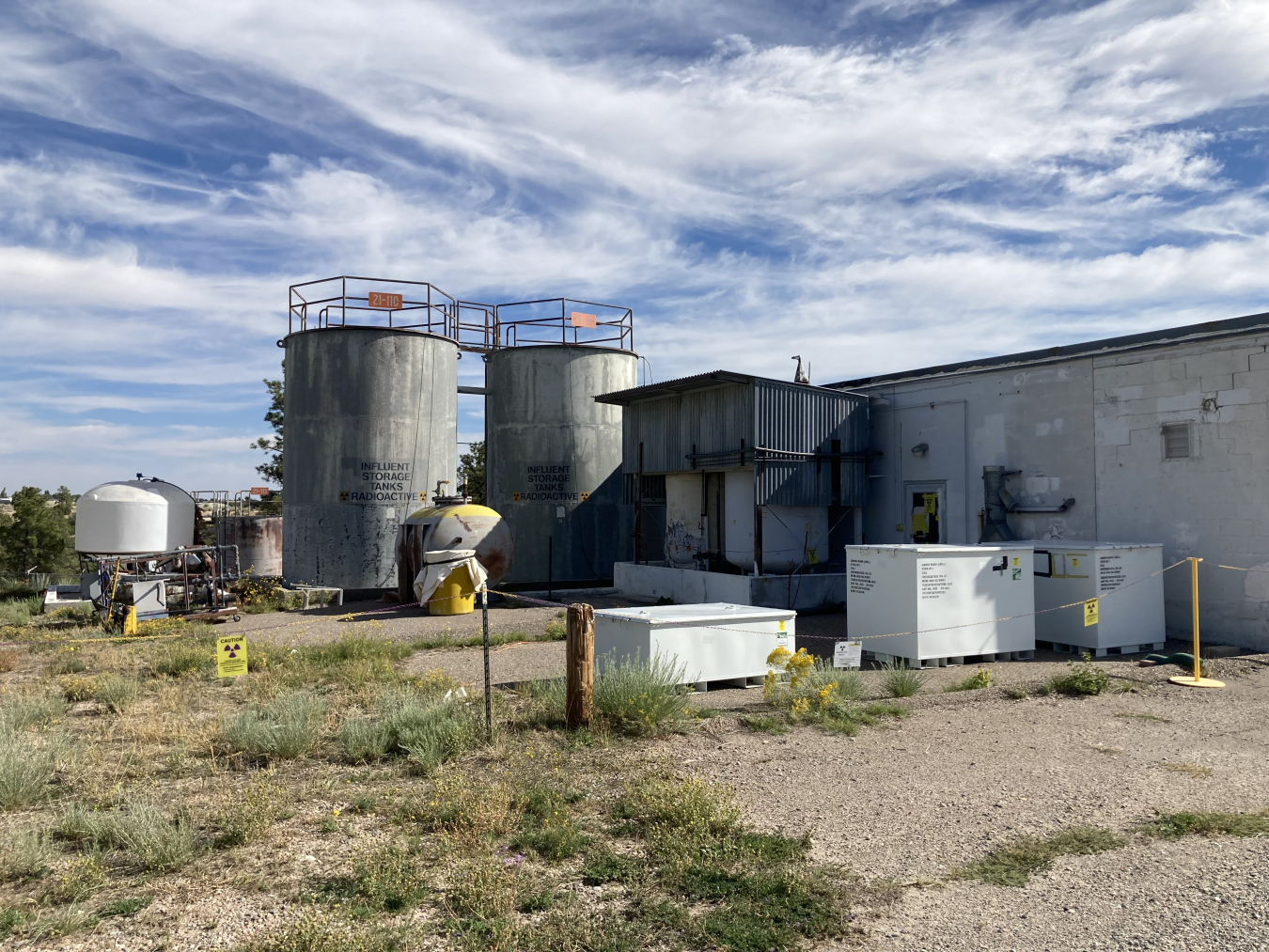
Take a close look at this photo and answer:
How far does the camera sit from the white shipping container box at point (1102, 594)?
1395cm

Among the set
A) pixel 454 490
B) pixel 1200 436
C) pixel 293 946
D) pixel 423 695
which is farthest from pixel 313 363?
pixel 293 946

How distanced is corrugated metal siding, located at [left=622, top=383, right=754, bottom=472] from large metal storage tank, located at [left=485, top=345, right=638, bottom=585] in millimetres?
2944

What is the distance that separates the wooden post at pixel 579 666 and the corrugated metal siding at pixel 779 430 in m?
10.4

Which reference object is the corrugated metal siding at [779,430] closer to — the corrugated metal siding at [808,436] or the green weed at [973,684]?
the corrugated metal siding at [808,436]

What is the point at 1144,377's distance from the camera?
1605 centimetres

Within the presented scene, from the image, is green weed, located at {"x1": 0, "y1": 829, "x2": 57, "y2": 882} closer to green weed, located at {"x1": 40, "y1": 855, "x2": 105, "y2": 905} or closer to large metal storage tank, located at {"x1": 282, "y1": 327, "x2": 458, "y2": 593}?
green weed, located at {"x1": 40, "y1": 855, "x2": 105, "y2": 905}

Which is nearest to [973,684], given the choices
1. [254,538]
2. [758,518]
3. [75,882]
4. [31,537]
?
[758,518]

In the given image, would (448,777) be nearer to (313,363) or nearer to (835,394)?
(835,394)

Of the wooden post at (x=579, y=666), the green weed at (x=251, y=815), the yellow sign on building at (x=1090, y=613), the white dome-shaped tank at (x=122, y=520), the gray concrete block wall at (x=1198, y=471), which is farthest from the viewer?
the white dome-shaped tank at (x=122, y=520)

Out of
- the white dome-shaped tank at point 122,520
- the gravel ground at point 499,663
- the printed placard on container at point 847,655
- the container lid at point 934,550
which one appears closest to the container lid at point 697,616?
the printed placard on container at point 847,655

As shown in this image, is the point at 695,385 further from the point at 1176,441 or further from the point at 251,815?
the point at 251,815

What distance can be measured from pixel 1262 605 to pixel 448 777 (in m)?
13.3

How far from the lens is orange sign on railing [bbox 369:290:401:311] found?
78.9 feet

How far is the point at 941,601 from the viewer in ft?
42.7
